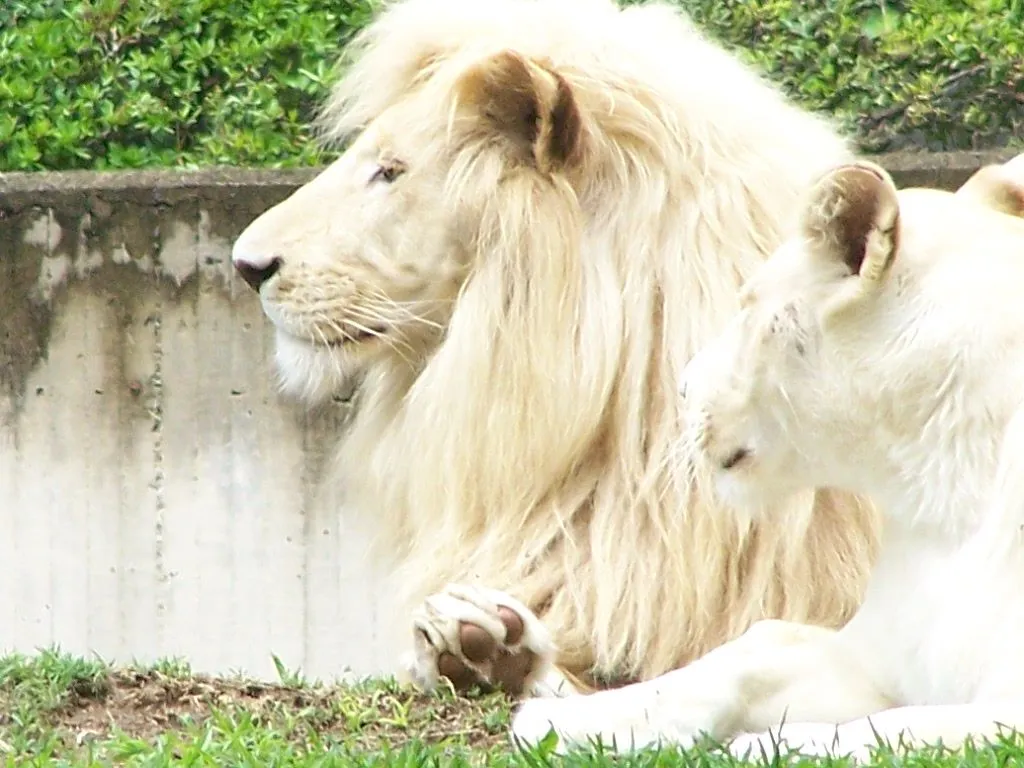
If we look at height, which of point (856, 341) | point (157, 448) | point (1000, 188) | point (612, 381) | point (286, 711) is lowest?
point (157, 448)

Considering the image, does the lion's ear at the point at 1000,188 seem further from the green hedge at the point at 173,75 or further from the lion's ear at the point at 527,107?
the green hedge at the point at 173,75

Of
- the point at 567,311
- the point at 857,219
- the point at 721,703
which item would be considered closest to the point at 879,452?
the point at 857,219

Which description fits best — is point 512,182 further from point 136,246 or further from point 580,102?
point 136,246

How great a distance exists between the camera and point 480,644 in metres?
3.84

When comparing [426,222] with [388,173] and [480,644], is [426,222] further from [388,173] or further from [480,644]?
[480,644]

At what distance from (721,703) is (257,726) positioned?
0.84 meters

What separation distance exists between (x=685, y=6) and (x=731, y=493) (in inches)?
155

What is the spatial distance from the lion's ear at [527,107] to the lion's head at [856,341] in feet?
2.97

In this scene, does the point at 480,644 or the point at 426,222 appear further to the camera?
the point at 426,222

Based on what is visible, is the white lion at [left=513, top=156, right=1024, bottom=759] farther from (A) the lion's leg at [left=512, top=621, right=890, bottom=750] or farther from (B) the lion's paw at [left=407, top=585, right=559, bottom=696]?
(B) the lion's paw at [left=407, top=585, right=559, bottom=696]

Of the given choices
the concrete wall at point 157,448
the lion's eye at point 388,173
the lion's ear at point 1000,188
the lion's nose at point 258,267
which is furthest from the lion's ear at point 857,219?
the concrete wall at point 157,448

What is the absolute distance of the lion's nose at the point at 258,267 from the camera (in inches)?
170

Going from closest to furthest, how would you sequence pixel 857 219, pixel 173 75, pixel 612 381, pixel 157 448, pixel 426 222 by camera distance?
pixel 857 219
pixel 612 381
pixel 426 222
pixel 157 448
pixel 173 75

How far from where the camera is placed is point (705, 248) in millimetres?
4215
